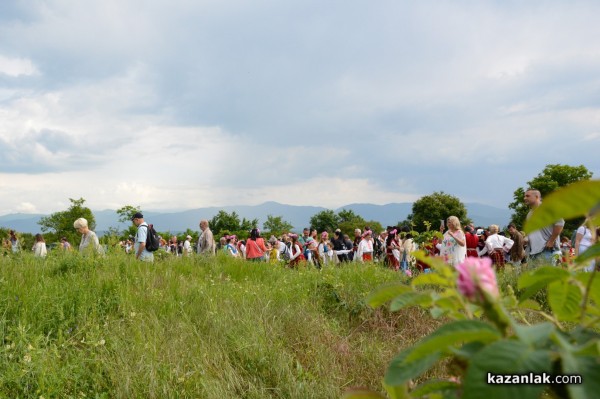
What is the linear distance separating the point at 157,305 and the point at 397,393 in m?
4.48

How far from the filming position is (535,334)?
68 cm

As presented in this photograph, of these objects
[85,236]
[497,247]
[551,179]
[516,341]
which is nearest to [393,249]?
[497,247]

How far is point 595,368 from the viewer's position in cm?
64

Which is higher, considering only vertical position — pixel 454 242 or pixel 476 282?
pixel 476 282

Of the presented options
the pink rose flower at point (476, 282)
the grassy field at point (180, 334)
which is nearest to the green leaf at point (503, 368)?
the pink rose flower at point (476, 282)

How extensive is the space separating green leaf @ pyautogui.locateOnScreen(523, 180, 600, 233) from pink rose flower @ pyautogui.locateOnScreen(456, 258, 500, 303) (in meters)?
0.13

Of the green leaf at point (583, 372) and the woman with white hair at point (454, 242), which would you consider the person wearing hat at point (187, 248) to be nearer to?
the woman with white hair at point (454, 242)

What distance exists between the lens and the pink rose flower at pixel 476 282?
745 millimetres

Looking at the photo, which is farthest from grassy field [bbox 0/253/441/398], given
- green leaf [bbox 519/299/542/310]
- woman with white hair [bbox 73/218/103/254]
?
green leaf [bbox 519/299/542/310]

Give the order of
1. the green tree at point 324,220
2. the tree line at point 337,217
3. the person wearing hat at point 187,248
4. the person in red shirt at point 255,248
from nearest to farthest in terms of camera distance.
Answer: the person wearing hat at point 187,248, the person in red shirt at point 255,248, the tree line at point 337,217, the green tree at point 324,220

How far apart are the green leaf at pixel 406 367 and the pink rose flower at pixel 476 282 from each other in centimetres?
11

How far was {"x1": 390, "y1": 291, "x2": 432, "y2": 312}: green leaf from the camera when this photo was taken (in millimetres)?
950

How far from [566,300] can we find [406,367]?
39 centimetres

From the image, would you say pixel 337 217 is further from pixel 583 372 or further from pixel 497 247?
pixel 583 372
